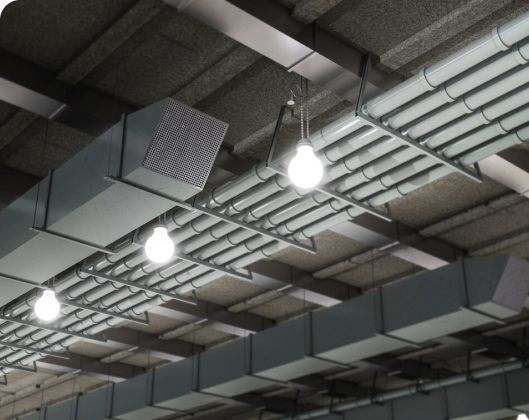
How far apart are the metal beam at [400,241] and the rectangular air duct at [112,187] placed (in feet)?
8.27

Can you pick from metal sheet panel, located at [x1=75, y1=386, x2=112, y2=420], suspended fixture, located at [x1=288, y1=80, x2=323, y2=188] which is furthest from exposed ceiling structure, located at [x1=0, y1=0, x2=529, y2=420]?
metal sheet panel, located at [x1=75, y1=386, x2=112, y2=420]

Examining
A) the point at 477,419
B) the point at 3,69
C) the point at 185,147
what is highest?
the point at 3,69

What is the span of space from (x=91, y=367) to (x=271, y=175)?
7.27m

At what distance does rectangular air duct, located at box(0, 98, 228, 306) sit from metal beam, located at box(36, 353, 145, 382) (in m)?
4.99

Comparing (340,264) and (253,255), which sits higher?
(340,264)

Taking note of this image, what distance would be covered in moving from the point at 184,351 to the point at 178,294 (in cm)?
369

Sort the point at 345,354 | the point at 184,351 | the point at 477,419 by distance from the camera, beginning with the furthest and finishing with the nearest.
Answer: the point at 184,351, the point at 477,419, the point at 345,354

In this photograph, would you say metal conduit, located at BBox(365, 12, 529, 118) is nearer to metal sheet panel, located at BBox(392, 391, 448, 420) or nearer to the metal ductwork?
the metal ductwork

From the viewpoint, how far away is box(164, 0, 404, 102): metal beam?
14.9 ft

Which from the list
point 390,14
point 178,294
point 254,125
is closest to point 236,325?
point 178,294

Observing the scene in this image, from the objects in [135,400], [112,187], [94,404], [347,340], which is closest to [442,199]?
[347,340]

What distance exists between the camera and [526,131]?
516 centimetres

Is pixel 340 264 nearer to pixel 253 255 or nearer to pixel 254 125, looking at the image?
pixel 253 255

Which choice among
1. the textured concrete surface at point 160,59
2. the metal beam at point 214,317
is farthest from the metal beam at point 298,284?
the textured concrete surface at point 160,59
